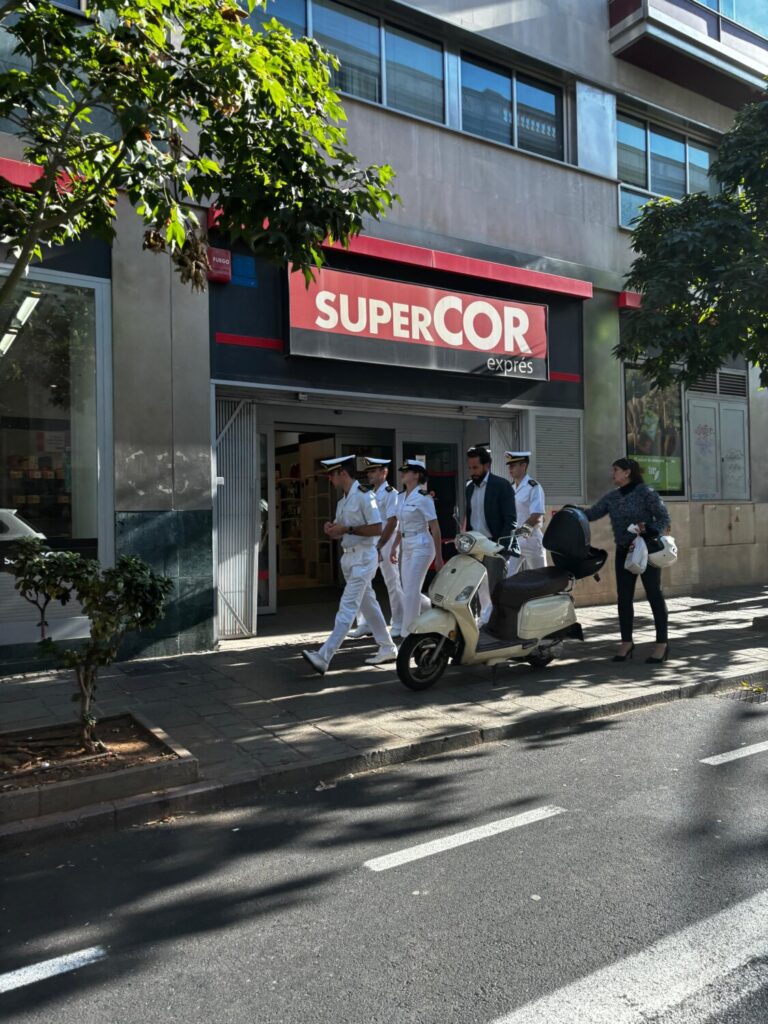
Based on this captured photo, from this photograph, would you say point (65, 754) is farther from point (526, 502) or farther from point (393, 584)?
point (526, 502)

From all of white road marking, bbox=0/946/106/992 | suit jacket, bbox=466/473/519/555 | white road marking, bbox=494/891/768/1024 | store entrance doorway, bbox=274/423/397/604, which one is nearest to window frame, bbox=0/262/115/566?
Answer: suit jacket, bbox=466/473/519/555

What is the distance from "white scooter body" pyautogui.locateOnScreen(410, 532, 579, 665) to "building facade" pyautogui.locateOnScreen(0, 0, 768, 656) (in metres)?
3.07

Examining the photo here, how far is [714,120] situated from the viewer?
47.1ft

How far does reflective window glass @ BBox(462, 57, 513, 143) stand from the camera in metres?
11.5


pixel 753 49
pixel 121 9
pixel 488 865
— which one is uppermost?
pixel 753 49

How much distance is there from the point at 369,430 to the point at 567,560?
17.5 feet

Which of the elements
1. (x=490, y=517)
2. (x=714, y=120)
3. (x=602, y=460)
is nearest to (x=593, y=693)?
(x=490, y=517)

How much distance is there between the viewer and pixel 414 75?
10984 millimetres

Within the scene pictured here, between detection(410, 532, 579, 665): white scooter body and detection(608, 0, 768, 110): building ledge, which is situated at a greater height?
detection(608, 0, 768, 110): building ledge

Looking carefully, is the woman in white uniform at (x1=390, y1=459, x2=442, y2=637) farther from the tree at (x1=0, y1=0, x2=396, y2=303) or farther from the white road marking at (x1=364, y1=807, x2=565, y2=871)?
the white road marking at (x1=364, y1=807, x2=565, y2=871)

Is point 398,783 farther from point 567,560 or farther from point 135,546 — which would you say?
point 135,546

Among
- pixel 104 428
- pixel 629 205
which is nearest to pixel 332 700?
pixel 104 428

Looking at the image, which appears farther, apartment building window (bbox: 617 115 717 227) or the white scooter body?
apartment building window (bbox: 617 115 717 227)

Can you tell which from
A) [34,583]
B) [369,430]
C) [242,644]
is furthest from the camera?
[369,430]
